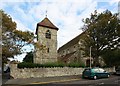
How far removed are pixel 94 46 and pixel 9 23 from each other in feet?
55.4

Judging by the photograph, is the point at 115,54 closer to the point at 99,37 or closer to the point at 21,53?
the point at 99,37

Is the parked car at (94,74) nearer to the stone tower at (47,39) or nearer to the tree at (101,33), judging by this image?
the tree at (101,33)

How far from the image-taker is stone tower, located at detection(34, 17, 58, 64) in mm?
43562

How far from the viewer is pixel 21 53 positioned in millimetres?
29734

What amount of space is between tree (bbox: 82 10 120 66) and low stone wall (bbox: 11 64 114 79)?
6.38 metres

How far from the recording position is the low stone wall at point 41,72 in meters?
28.5

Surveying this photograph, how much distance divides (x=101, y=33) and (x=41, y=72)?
1417 cm

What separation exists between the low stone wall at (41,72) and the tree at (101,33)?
6.38 meters

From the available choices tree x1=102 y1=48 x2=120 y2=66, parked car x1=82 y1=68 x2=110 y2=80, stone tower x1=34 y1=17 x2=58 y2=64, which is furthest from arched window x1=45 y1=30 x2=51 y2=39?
parked car x1=82 y1=68 x2=110 y2=80

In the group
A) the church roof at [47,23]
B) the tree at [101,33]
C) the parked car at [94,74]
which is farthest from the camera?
the church roof at [47,23]

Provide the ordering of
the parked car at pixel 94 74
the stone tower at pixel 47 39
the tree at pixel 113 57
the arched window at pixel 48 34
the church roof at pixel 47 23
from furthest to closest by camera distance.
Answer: the arched window at pixel 48 34 → the church roof at pixel 47 23 → the stone tower at pixel 47 39 → the tree at pixel 113 57 → the parked car at pixel 94 74

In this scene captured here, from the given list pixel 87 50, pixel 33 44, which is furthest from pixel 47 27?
pixel 33 44

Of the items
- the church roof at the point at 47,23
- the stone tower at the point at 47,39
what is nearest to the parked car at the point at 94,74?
the stone tower at the point at 47,39

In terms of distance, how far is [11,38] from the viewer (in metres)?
29.0
